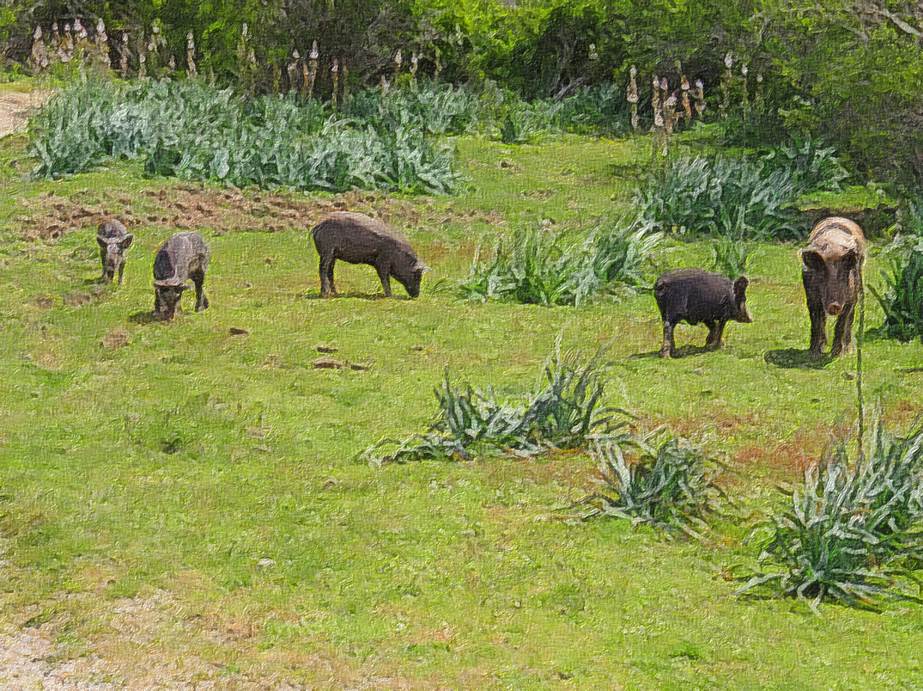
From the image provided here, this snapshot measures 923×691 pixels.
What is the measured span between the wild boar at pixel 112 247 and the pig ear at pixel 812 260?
615 centimetres

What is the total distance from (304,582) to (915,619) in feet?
9.31

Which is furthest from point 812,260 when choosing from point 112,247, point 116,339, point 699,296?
point 112,247

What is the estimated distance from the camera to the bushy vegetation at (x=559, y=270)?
43.7 ft

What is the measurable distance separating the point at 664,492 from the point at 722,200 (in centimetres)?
942

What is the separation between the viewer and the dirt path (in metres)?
21.4

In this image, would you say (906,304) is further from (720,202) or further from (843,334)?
(720,202)

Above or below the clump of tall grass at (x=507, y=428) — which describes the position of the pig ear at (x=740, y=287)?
above

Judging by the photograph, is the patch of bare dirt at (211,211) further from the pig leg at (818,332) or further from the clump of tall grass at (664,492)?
the clump of tall grass at (664,492)

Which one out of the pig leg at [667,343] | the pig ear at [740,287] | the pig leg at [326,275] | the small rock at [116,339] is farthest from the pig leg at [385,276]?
the pig ear at [740,287]

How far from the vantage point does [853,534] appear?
22.7ft

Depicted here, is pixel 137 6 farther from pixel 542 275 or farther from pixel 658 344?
pixel 658 344

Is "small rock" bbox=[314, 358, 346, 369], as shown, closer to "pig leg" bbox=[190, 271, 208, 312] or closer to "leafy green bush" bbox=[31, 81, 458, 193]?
"pig leg" bbox=[190, 271, 208, 312]

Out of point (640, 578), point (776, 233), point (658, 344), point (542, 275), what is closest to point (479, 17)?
point (776, 233)

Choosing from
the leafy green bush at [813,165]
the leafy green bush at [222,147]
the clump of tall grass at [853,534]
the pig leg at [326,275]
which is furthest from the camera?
the leafy green bush at [813,165]
